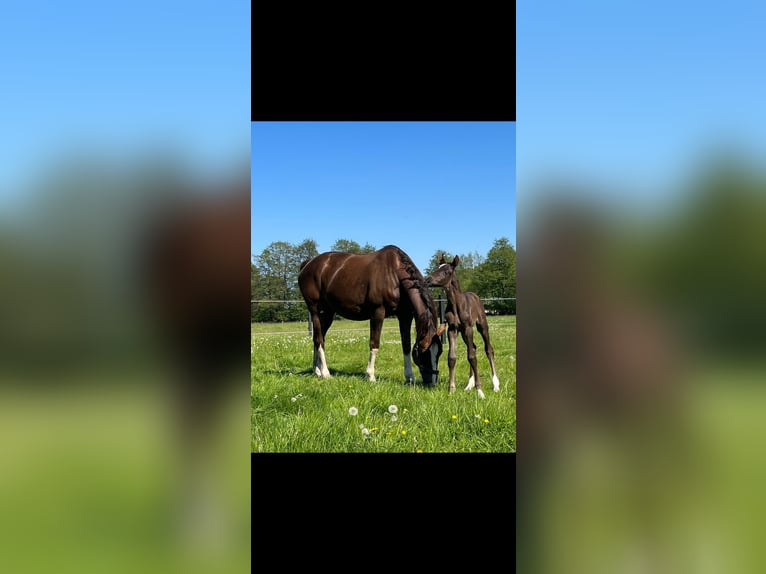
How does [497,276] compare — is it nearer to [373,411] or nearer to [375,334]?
[375,334]

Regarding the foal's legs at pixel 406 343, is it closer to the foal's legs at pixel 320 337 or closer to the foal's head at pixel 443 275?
the foal's legs at pixel 320 337

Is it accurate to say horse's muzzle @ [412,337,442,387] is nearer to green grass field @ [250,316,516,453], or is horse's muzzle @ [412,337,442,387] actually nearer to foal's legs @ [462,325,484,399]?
green grass field @ [250,316,516,453]

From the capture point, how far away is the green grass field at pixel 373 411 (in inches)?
152

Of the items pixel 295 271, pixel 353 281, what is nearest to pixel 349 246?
pixel 295 271

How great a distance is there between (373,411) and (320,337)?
247cm

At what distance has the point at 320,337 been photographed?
23.3 ft

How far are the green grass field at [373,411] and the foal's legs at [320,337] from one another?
6.8 inches
